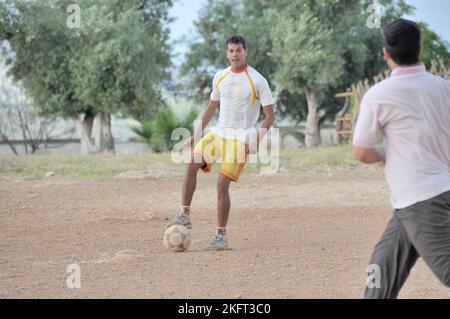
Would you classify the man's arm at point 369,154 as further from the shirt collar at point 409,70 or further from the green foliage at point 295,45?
the green foliage at point 295,45

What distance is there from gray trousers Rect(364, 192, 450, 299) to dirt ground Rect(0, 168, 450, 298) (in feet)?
4.99

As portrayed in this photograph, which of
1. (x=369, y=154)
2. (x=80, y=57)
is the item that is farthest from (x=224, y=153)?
(x=80, y=57)

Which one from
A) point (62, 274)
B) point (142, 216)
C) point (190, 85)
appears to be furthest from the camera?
point (190, 85)

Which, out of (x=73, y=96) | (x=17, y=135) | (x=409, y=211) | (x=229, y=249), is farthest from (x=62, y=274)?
(x=17, y=135)

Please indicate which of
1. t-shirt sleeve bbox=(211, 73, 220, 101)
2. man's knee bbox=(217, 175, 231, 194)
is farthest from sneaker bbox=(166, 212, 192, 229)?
t-shirt sleeve bbox=(211, 73, 220, 101)

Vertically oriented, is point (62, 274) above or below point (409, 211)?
below

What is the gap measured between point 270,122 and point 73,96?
70.0 feet

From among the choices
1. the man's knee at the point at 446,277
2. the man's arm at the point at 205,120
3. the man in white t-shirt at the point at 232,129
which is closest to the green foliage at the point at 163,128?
the man's arm at the point at 205,120

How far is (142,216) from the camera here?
10844 mm

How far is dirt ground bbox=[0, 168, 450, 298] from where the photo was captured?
19.8 ft

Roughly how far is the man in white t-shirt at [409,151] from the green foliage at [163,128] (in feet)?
76.0

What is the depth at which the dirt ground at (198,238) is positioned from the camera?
6035 mm

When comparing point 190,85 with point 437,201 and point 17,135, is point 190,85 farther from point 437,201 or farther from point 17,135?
point 437,201
